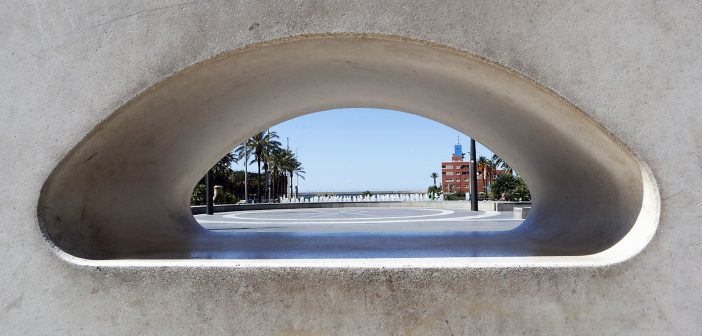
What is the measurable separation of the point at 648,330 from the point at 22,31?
5684mm

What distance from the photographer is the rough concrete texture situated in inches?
136

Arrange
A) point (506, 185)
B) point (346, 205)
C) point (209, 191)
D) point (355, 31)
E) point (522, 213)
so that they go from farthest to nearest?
point (506, 185) < point (346, 205) < point (209, 191) < point (522, 213) < point (355, 31)

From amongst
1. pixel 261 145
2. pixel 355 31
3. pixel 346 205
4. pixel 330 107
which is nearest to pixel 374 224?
pixel 330 107

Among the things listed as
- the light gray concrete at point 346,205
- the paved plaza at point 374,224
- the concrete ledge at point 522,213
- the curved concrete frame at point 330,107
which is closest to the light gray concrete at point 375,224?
the paved plaza at point 374,224

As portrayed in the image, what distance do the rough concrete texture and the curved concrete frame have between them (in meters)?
0.15

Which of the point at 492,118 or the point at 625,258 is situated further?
the point at 492,118

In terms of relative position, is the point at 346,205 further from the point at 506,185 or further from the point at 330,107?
the point at 330,107

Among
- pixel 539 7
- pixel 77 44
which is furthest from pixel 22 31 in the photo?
pixel 539 7

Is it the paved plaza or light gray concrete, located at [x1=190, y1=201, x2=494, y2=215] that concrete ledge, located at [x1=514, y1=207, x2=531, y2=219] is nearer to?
the paved plaza

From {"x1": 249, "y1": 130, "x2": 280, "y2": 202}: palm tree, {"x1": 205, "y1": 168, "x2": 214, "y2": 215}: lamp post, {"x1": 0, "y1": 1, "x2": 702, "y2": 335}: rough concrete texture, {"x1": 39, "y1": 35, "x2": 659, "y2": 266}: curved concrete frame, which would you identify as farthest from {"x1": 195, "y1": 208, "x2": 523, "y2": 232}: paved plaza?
{"x1": 249, "y1": 130, "x2": 280, "y2": 202}: palm tree

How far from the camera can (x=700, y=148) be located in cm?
349

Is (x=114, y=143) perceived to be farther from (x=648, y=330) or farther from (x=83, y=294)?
(x=648, y=330)

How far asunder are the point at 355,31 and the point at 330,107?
12.5 feet

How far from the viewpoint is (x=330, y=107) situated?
7.57 m
